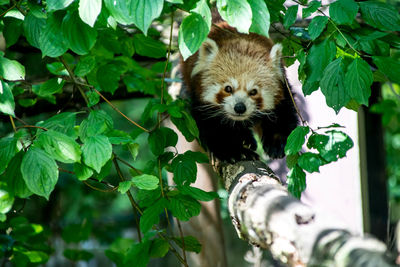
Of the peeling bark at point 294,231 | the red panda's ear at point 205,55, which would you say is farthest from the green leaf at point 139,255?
the red panda's ear at point 205,55

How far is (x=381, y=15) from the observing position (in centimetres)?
194

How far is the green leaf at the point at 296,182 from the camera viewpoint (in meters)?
2.04

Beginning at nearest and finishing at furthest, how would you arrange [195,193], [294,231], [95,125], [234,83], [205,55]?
[294,231]
[95,125]
[195,193]
[234,83]
[205,55]

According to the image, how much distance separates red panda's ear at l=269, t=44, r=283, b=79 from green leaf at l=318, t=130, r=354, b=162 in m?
→ 1.32

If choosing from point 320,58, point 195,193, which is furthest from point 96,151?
point 320,58

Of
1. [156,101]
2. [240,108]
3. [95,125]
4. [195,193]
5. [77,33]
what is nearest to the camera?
[77,33]

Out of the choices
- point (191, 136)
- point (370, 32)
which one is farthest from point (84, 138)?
point (370, 32)

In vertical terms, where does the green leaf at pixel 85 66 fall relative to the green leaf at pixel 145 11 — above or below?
below

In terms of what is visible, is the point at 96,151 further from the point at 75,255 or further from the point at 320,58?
the point at 75,255

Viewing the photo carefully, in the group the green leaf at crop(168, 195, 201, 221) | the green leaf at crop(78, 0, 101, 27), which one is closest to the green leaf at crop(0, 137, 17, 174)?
the green leaf at crop(78, 0, 101, 27)

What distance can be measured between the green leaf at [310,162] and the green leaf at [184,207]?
0.53 metres

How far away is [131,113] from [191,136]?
4.75m

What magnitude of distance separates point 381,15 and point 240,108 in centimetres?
145

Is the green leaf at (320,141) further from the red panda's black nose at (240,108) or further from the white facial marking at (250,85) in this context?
the white facial marking at (250,85)
